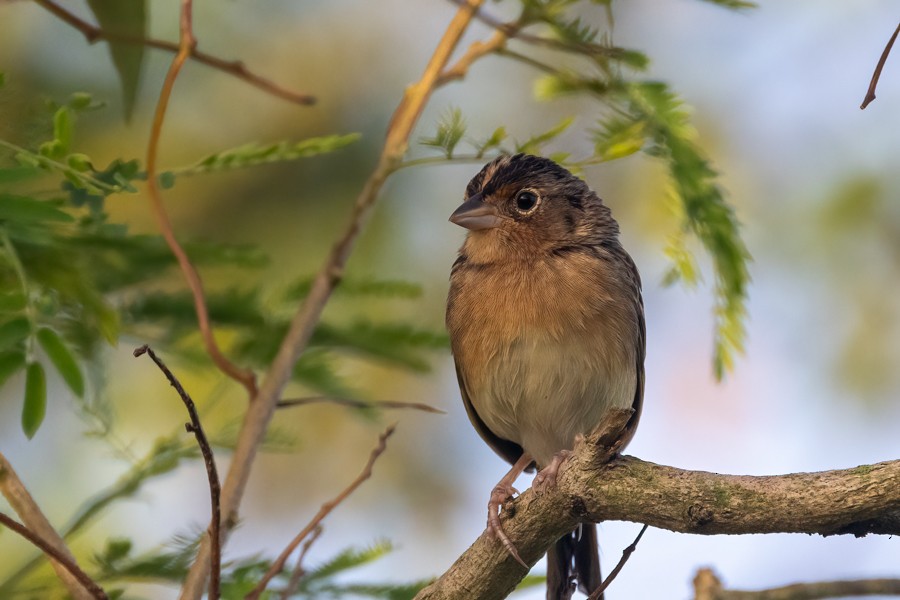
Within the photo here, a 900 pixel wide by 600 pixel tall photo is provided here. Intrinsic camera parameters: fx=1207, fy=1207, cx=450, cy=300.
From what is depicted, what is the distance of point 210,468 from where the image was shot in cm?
269

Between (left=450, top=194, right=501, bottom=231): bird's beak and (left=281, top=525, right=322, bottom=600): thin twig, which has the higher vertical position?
(left=450, top=194, right=501, bottom=231): bird's beak

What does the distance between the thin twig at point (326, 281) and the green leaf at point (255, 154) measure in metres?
0.37

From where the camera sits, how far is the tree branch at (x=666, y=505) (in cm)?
242

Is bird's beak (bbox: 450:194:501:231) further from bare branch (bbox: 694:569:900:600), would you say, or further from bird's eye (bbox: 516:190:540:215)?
bare branch (bbox: 694:569:900:600)

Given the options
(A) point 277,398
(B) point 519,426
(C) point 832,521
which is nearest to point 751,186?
(B) point 519,426

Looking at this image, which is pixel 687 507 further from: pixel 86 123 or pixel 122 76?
pixel 86 123

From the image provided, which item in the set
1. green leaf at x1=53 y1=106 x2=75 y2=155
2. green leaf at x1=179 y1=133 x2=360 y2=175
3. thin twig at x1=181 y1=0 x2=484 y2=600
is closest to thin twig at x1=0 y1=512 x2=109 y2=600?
thin twig at x1=181 y1=0 x2=484 y2=600

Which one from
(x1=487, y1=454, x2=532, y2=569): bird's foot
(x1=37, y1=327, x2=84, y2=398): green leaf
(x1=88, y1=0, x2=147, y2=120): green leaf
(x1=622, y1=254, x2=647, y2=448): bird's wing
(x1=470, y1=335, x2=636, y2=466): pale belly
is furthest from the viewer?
(x1=622, y1=254, x2=647, y2=448): bird's wing

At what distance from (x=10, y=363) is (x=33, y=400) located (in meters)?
0.11

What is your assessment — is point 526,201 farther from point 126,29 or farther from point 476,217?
point 126,29

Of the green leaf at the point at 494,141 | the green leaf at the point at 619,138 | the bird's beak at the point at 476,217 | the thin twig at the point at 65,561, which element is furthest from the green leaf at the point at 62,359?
the bird's beak at the point at 476,217

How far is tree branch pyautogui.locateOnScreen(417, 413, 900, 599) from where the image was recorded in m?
2.42

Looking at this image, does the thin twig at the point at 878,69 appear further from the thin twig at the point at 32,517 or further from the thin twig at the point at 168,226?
the thin twig at the point at 32,517

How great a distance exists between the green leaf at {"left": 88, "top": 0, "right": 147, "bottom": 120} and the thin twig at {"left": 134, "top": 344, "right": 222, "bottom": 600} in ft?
3.66
